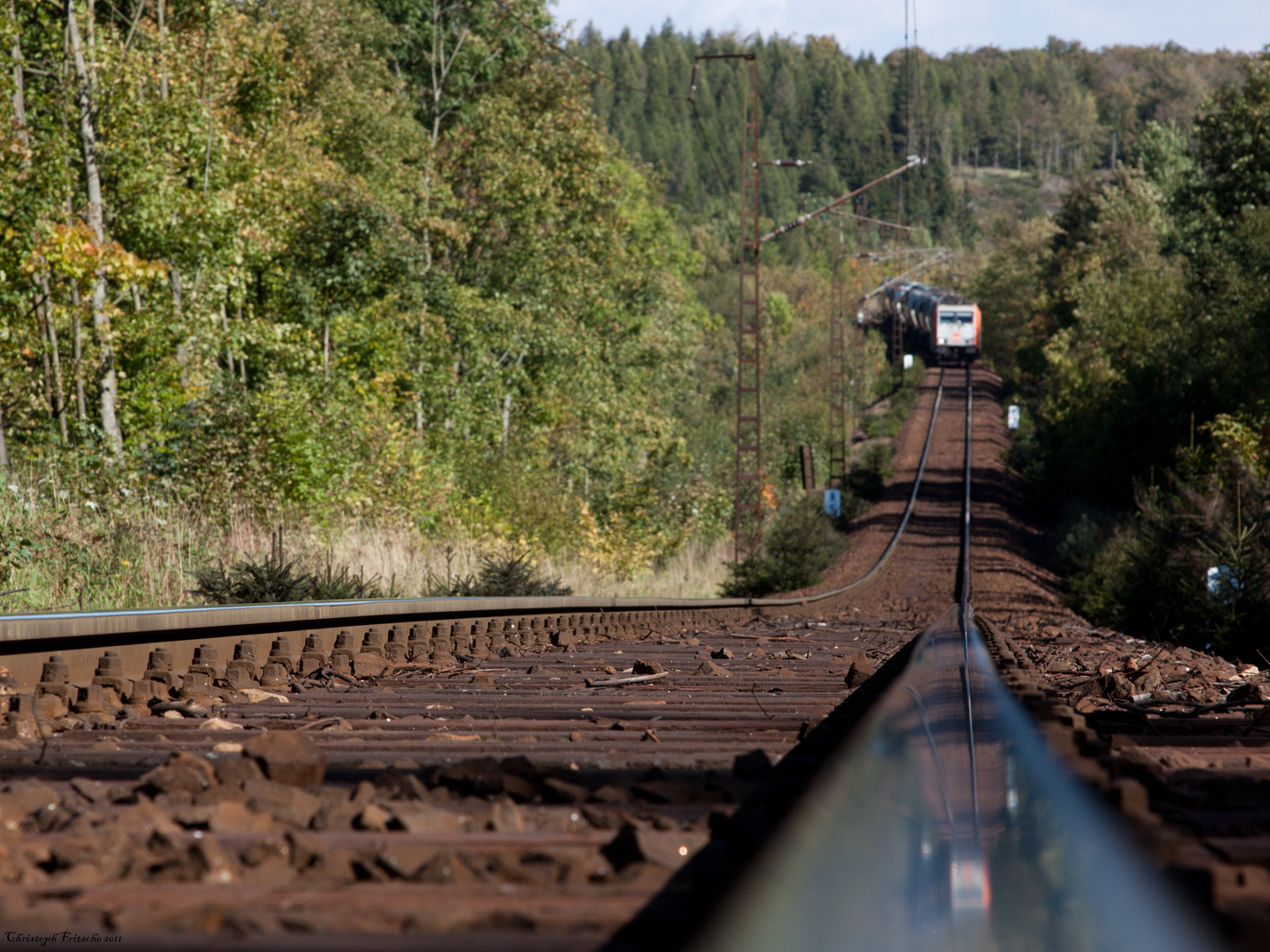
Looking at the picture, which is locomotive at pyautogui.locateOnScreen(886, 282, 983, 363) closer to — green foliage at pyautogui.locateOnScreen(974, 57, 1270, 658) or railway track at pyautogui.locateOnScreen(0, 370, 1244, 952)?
green foliage at pyautogui.locateOnScreen(974, 57, 1270, 658)

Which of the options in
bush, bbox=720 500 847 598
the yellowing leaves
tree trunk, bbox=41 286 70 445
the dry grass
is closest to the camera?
the dry grass

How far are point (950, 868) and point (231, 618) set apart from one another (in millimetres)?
4338

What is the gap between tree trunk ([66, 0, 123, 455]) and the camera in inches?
665

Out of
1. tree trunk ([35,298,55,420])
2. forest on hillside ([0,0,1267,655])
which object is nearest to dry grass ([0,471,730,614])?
forest on hillside ([0,0,1267,655])

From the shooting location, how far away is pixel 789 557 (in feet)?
93.2

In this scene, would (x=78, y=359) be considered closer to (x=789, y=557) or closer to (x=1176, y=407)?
(x=789, y=557)

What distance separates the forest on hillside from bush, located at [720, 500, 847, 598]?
2246mm

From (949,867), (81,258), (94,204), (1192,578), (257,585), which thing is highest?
(94,204)

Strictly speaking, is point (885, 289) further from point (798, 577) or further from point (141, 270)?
point (141, 270)

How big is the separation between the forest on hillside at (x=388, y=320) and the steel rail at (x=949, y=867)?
8638 mm

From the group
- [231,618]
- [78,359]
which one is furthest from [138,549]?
[78,359]

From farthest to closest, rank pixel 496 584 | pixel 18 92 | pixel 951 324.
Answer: pixel 951 324 < pixel 18 92 < pixel 496 584

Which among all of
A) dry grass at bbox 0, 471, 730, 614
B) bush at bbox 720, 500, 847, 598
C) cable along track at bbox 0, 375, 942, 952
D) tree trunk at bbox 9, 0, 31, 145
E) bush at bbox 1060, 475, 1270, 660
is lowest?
bush at bbox 720, 500, 847, 598

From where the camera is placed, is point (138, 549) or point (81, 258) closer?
point (138, 549)
